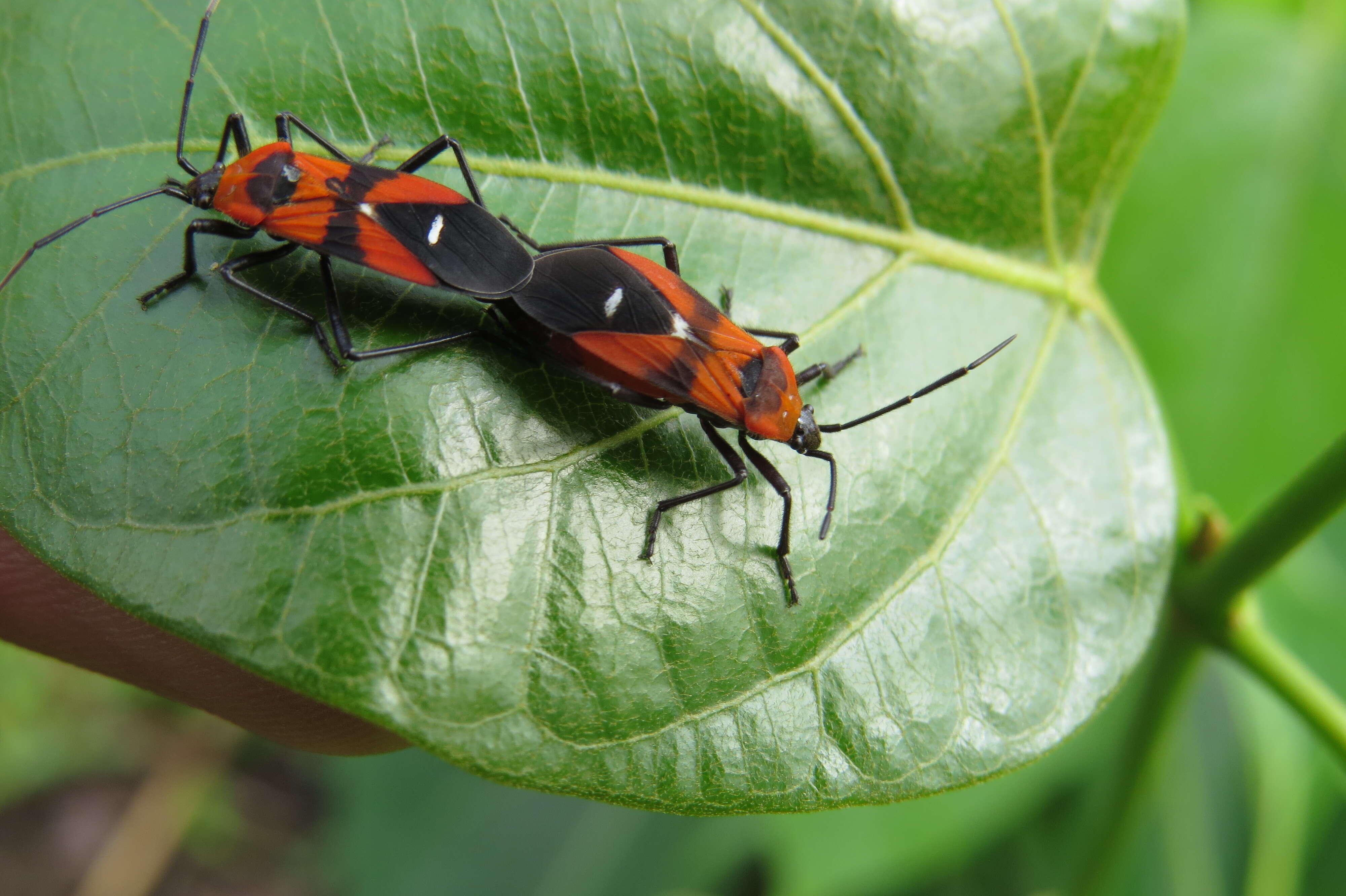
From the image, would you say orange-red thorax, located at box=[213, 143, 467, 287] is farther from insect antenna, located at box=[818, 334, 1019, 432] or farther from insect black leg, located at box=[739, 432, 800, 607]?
insect antenna, located at box=[818, 334, 1019, 432]

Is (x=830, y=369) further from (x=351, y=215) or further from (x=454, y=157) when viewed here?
(x=351, y=215)

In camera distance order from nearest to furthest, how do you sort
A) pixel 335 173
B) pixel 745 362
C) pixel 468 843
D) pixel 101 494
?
pixel 101 494
pixel 335 173
pixel 745 362
pixel 468 843

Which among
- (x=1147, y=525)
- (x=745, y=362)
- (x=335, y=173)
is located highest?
(x=335, y=173)

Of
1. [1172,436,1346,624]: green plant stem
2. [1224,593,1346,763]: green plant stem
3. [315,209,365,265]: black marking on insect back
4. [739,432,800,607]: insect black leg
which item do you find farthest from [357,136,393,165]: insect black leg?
[1224,593,1346,763]: green plant stem

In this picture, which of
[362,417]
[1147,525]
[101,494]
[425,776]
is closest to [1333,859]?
[1147,525]

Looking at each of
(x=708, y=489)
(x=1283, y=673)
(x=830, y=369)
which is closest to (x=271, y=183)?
(x=708, y=489)

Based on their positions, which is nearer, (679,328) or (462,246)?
(462,246)

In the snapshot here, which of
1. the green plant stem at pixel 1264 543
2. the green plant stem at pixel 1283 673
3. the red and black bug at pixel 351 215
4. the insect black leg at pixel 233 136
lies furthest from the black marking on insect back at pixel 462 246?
the green plant stem at pixel 1283 673

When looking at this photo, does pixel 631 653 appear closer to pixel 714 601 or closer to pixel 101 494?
pixel 714 601
